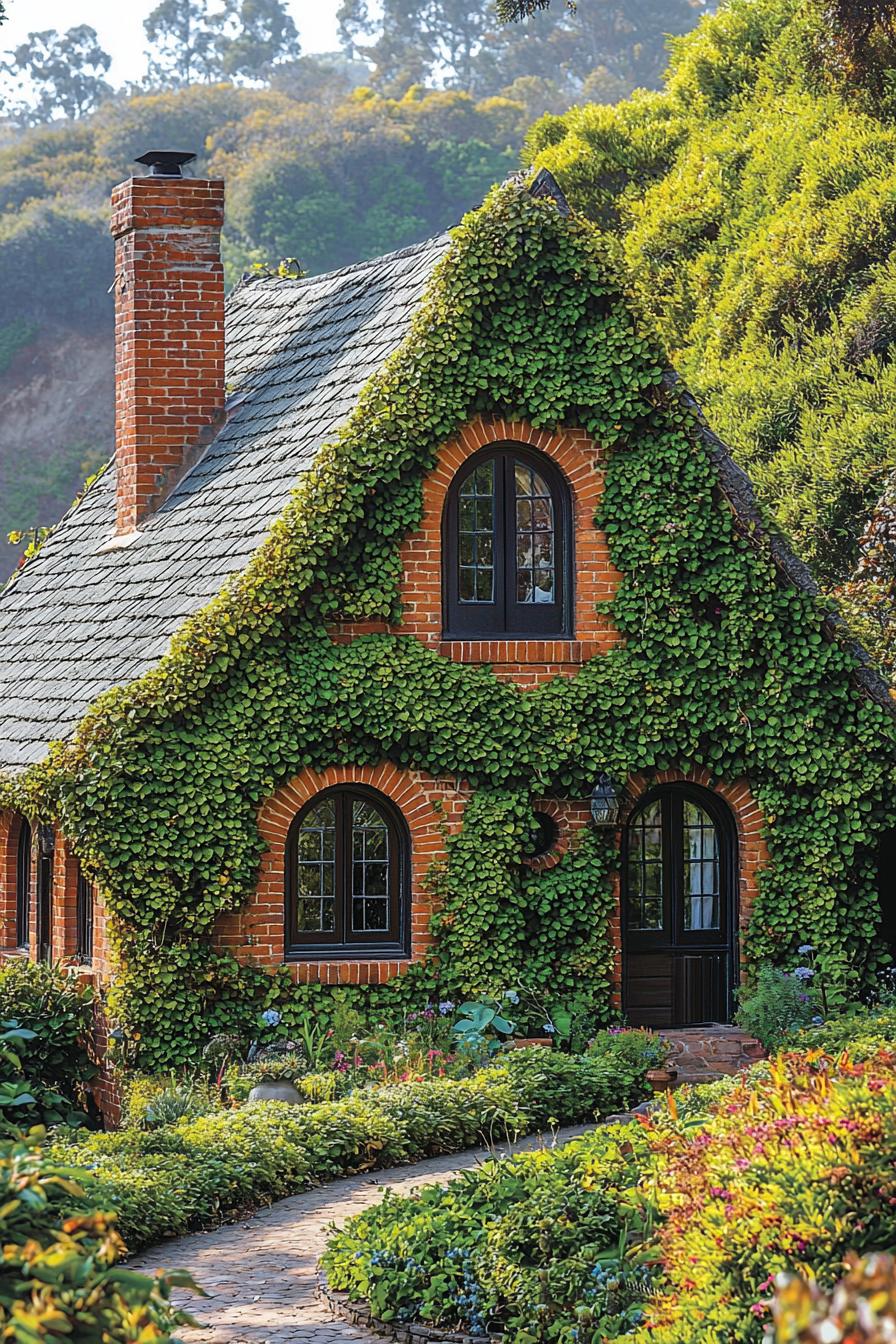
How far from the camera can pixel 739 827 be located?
1566 cm

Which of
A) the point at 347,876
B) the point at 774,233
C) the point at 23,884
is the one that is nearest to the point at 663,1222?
the point at 347,876

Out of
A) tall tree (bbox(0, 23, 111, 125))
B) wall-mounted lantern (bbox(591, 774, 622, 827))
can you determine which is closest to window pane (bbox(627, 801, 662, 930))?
wall-mounted lantern (bbox(591, 774, 622, 827))

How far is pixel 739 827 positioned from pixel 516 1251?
7.54m

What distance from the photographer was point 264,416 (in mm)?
16969

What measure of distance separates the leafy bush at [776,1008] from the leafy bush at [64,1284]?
967cm

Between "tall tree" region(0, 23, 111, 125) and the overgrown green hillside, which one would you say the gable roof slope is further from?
"tall tree" region(0, 23, 111, 125)

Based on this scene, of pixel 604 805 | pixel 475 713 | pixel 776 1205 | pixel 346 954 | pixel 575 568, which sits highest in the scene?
pixel 575 568

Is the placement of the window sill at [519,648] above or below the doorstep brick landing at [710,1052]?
above

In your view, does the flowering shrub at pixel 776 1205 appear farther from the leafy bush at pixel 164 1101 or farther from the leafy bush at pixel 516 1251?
the leafy bush at pixel 164 1101

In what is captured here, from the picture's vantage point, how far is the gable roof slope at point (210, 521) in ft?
50.1

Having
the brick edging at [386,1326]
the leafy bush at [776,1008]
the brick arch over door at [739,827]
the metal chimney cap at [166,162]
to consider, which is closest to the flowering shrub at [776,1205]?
the brick edging at [386,1326]

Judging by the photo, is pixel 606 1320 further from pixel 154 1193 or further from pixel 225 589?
pixel 225 589

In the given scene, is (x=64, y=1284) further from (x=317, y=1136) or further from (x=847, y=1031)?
(x=847, y=1031)

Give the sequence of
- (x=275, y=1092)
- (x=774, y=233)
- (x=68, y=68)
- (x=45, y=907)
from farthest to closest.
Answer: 1. (x=68, y=68)
2. (x=774, y=233)
3. (x=45, y=907)
4. (x=275, y=1092)
